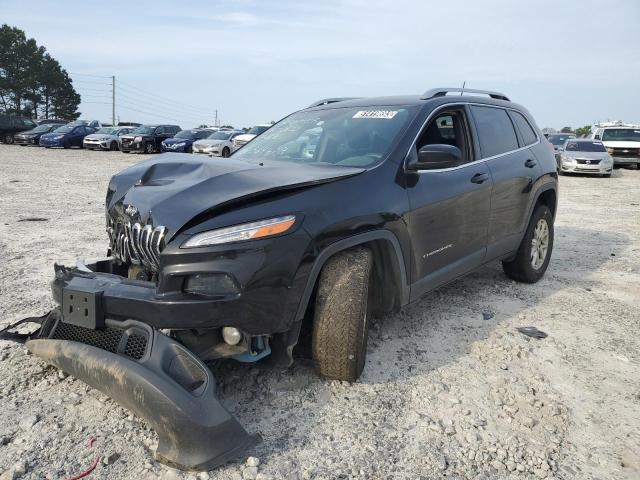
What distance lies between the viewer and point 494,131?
174 inches

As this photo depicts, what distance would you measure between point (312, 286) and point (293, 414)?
2.19 ft

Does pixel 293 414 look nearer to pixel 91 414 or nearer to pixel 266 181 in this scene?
pixel 91 414

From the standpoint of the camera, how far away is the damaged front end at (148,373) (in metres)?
2.19

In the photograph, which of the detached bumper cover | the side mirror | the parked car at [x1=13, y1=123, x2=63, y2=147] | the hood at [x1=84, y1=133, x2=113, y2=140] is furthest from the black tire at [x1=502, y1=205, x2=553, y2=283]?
the parked car at [x1=13, y1=123, x2=63, y2=147]

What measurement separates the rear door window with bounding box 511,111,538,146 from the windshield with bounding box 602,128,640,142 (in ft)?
62.8

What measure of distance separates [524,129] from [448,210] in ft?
6.48

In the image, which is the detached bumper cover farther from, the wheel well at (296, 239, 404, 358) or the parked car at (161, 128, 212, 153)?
the parked car at (161, 128, 212, 153)

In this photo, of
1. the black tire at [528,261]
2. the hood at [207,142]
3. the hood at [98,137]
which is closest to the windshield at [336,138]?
the black tire at [528,261]

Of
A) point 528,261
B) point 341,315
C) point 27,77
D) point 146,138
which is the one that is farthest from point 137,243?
point 27,77

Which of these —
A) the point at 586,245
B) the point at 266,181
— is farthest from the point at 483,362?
the point at 586,245

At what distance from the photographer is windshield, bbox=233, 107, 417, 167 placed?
134 inches

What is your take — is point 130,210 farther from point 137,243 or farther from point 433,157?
point 433,157

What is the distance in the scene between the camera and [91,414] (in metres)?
2.62

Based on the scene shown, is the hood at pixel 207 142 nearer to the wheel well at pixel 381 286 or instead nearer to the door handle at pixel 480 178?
the door handle at pixel 480 178
